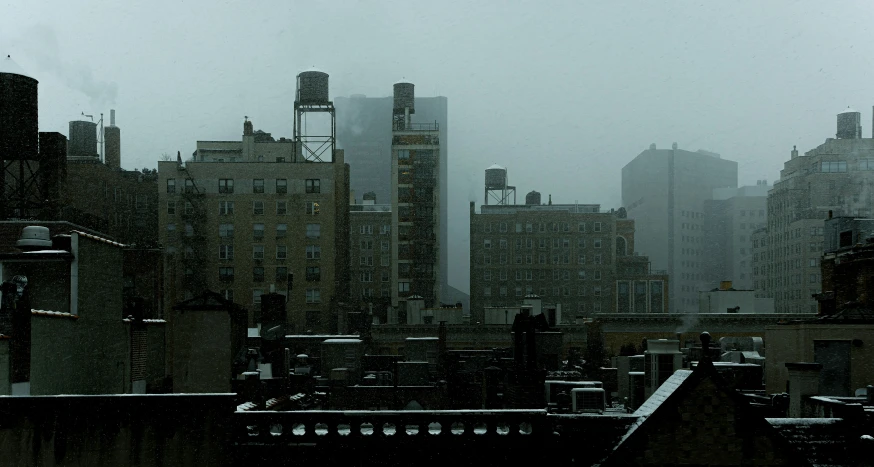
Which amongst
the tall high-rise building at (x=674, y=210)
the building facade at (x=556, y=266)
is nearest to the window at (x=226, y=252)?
the building facade at (x=556, y=266)

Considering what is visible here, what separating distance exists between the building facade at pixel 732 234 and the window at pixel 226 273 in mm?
99699

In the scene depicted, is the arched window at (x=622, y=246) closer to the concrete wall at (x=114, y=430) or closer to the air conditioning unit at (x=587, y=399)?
the air conditioning unit at (x=587, y=399)

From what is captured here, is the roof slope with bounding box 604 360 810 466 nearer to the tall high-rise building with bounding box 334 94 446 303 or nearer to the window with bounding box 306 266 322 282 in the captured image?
the window with bounding box 306 266 322 282

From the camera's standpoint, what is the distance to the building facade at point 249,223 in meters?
84.4

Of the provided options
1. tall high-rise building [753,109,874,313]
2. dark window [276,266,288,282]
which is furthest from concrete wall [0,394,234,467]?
tall high-rise building [753,109,874,313]

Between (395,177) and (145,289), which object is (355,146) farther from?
(145,289)

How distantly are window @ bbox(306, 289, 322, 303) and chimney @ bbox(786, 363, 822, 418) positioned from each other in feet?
209

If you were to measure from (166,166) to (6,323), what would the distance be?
72805 mm

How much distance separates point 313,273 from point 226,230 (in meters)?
10.2

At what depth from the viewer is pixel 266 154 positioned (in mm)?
93312

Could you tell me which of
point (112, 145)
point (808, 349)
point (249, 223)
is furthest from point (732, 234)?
point (808, 349)

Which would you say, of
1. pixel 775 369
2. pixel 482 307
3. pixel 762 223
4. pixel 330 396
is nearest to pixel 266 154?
pixel 482 307

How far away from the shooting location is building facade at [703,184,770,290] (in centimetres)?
15725

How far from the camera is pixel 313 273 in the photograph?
8406cm
